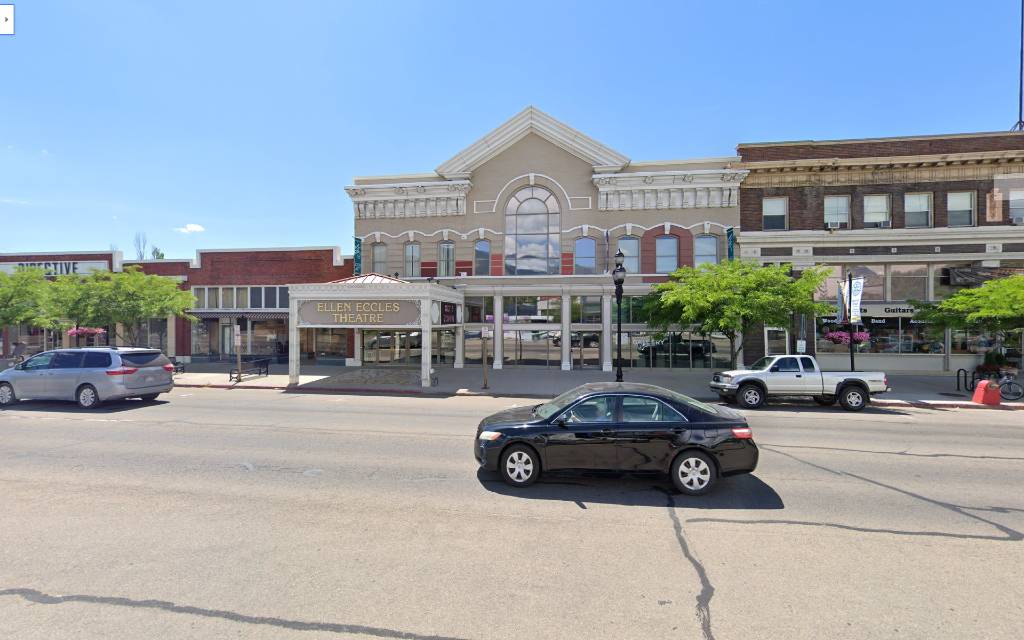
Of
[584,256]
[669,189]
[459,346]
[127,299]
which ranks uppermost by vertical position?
[669,189]

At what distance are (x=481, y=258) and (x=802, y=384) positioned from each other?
15801 millimetres

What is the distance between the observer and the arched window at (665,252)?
2362 cm

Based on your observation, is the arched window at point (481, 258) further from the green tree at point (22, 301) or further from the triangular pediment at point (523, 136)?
the green tree at point (22, 301)

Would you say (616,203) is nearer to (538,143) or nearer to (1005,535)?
(538,143)

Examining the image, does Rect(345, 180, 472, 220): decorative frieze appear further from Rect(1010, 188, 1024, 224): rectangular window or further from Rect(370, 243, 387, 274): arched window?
Rect(1010, 188, 1024, 224): rectangular window

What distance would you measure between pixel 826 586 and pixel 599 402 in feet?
10.7

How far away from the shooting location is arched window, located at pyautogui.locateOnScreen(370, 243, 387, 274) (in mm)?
25969

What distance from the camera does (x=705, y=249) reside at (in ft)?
76.6

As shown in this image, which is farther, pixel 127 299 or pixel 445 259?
pixel 445 259

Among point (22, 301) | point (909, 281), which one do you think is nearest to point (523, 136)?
point (909, 281)

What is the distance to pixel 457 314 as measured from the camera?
920 inches

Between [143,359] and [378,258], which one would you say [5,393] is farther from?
[378,258]

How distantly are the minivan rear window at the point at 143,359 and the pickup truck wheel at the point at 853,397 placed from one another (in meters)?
20.7

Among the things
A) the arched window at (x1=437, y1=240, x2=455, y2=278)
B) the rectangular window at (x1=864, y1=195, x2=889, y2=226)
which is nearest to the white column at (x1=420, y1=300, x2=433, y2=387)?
the arched window at (x1=437, y1=240, x2=455, y2=278)
